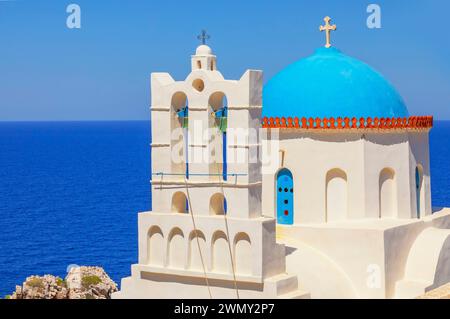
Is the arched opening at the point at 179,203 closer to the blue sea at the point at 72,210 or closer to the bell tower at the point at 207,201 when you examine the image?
the bell tower at the point at 207,201

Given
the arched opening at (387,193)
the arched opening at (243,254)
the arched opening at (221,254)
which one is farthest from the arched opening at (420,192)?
the arched opening at (221,254)

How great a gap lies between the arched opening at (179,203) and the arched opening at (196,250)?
805 millimetres

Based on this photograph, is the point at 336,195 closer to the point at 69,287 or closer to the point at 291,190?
the point at 291,190

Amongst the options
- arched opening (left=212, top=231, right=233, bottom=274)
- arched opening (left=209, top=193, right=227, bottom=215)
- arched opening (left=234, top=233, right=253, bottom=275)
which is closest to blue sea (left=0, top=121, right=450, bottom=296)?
arched opening (left=209, top=193, right=227, bottom=215)

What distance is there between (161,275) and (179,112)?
3601 millimetres

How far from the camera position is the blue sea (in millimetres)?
51469

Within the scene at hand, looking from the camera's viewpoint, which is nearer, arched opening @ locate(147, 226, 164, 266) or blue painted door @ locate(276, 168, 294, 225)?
arched opening @ locate(147, 226, 164, 266)

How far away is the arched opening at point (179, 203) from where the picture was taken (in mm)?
18828

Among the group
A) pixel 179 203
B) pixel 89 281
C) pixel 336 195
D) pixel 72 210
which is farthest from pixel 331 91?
pixel 72 210

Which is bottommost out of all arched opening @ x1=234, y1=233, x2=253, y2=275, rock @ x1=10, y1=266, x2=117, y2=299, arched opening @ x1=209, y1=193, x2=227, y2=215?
arched opening @ x1=234, y1=233, x2=253, y2=275

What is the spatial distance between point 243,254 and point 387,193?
561cm

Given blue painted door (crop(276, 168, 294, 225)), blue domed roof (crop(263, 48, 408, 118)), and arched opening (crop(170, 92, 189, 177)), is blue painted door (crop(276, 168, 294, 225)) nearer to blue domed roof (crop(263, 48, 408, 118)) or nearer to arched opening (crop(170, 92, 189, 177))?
blue domed roof (crop(263, 48, 408, 118))

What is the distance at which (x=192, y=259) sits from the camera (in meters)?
18.5

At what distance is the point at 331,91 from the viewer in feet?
71.4
